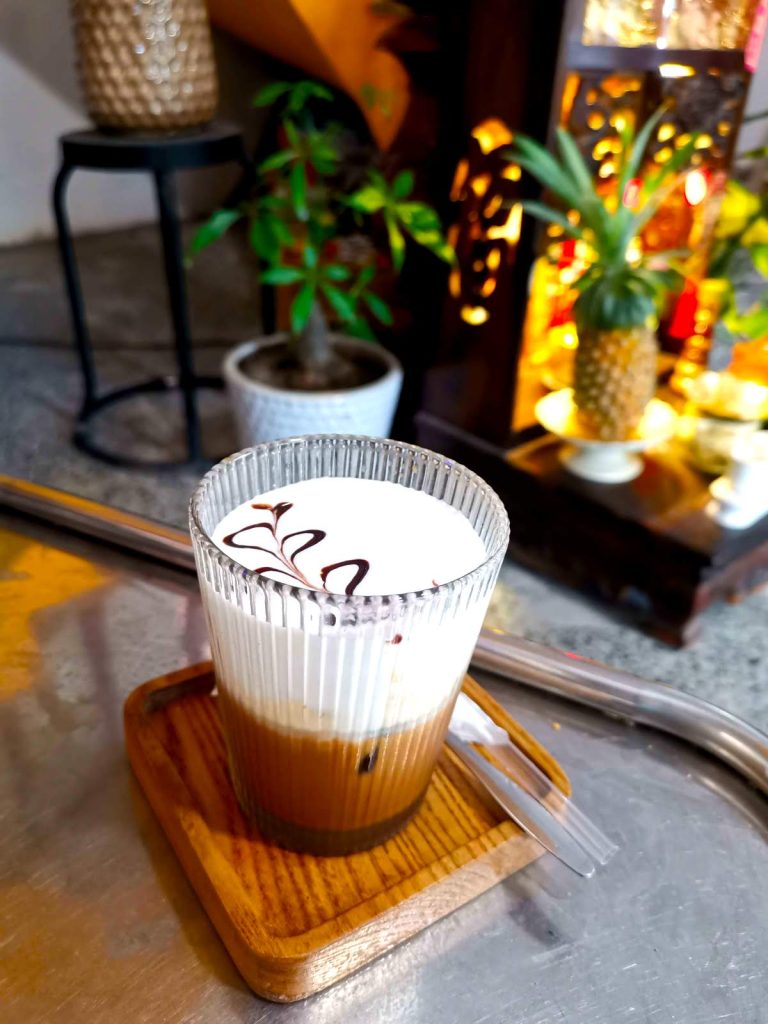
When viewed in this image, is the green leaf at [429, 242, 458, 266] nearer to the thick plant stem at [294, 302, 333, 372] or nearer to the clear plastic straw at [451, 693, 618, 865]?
the thick plant stem at [294, 302, 333, 372]

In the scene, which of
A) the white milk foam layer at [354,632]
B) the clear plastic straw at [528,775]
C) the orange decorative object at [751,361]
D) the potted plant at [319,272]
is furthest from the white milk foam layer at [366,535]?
the orange decorative object at [751,361]

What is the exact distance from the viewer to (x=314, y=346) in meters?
1.43

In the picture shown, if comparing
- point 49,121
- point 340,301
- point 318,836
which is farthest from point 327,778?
point 49,121

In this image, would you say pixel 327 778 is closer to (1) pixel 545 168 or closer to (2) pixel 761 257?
A: (1) pixel 545 168

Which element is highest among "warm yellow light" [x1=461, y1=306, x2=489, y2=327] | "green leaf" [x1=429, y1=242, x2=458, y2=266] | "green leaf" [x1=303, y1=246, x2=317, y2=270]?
"green leaf" [x1=429, y1=242, x2=458, y2=266]

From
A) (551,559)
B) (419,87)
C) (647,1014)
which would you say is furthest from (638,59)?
(647,1014)

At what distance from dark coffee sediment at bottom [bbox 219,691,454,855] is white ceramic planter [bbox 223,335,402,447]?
3.21 ft

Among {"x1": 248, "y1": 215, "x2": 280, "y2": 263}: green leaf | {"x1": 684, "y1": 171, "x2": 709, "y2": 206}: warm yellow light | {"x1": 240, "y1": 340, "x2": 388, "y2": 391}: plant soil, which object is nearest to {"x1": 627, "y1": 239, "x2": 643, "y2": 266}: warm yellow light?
Result: {"x1": 684, "y1": 171, "x2": 709, "y2": 206}: warm yellow light

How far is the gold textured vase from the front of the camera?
4.18ft

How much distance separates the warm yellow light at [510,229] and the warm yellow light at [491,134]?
0.09 meters

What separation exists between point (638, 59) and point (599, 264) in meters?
0.28

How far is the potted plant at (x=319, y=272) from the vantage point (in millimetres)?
1276

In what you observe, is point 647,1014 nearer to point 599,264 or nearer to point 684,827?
point 684,827

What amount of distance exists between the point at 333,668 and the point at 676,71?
1.26 meters
